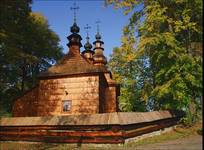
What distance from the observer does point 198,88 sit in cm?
2094

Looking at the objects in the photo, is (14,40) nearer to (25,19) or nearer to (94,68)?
(25,19)

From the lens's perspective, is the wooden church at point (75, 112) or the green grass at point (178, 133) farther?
the green grass at point (178, 133)

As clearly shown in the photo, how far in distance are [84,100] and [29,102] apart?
5.91 metres

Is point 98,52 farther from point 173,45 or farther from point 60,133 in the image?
point 60,133

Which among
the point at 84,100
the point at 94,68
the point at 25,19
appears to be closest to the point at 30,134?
the point at 84,100

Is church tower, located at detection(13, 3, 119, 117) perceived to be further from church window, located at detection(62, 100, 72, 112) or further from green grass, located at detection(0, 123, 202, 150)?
green grass, located at detection(0, 123, 202, 150)

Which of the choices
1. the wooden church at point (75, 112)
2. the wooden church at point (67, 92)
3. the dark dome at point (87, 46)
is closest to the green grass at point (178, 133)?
the wooden church at point (75, 112)

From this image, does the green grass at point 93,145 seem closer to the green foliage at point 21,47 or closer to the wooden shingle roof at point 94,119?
the wooden shingle roof at point 94,119

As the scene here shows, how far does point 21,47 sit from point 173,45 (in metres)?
19.2

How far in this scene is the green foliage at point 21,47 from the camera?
2327cm

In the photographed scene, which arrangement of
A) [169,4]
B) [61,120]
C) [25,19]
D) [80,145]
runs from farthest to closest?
Answer: 1. [25,19]
2. [169,4]
3. [61,120]
4. [80,145]

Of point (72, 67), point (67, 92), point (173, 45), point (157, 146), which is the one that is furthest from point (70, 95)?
point (157, 146)

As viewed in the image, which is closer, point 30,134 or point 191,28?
point 30,134

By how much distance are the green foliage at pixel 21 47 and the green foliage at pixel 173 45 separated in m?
8.02
